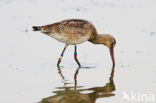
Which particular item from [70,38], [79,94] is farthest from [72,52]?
[79,94]

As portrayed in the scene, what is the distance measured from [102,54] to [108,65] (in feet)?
3.29

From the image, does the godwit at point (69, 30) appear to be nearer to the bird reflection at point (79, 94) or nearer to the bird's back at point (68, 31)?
the bird's back at point (68, 31)

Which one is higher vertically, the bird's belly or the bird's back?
the bird's back

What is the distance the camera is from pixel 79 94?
8805 mm

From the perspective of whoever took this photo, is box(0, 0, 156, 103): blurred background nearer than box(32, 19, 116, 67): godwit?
Yes

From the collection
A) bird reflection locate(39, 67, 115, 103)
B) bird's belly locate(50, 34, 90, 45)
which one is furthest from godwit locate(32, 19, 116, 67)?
bird reflection locate(39, 67, 115, 103)

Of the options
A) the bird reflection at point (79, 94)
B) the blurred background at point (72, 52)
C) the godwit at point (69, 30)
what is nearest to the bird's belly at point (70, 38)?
the godwit at point (69, 30)

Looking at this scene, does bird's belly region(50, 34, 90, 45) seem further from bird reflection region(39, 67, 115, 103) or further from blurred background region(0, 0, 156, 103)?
bird reflection region(39, 67, 115, 103)

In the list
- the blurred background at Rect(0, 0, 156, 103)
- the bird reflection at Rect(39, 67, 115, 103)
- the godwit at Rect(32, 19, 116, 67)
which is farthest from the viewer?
the godwit at Rect(32, 19, 116, 67)

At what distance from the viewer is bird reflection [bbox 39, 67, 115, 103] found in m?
8.43

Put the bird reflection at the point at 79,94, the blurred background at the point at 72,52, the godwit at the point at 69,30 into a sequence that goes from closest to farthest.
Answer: the bird reflection at the point at 79,94
the blurred background at the point at 72,52
the godwit at the point at 69,30

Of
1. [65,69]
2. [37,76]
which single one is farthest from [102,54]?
[37,76]

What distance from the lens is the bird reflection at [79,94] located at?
332 inches

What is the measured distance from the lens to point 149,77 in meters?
10.0
